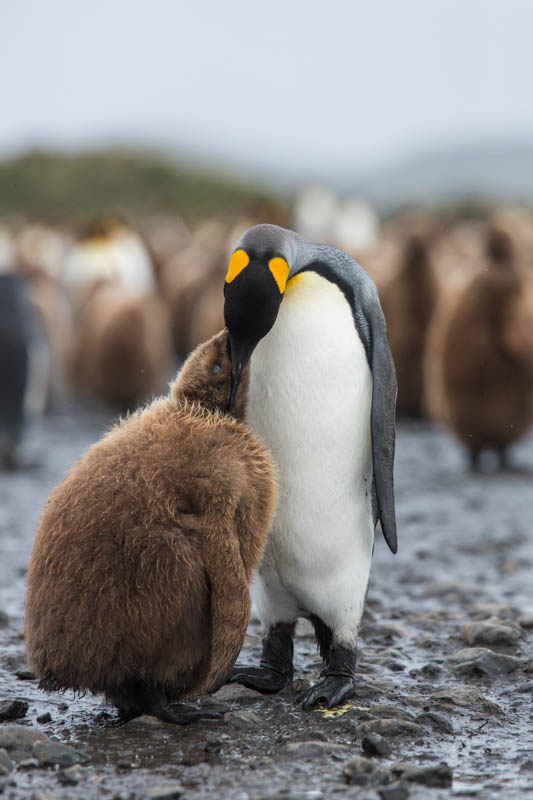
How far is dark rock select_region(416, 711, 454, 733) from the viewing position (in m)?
3.33

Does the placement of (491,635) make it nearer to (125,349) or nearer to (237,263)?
(237,263)

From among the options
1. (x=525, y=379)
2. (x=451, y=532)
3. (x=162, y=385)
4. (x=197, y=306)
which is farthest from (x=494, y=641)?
(x=197, y=306)

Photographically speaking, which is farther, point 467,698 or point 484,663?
point 484,663

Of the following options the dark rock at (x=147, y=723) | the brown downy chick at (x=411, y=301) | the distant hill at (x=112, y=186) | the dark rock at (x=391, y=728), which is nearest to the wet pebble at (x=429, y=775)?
the dark rock at (x=391, y=728)

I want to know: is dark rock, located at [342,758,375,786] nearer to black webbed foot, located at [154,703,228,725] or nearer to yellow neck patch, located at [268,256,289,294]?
black webbed foot, located at [154,703,228,725]

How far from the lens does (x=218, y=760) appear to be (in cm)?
304

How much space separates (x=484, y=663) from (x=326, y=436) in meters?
1.02

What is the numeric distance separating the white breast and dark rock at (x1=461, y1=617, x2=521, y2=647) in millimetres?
870

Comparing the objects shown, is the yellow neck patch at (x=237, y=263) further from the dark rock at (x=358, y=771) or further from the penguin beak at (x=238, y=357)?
the dark rock at (x=358, y=771)

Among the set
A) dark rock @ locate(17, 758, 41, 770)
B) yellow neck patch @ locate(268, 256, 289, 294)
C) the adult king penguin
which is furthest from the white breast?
dark rock @ locate(17, 758, 41, 770)

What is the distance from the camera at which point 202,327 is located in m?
12.6

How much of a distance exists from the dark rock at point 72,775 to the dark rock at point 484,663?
1.51 m

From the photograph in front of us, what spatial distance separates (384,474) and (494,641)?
41.1 inches

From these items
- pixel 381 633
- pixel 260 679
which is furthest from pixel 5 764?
pixel 381 633
